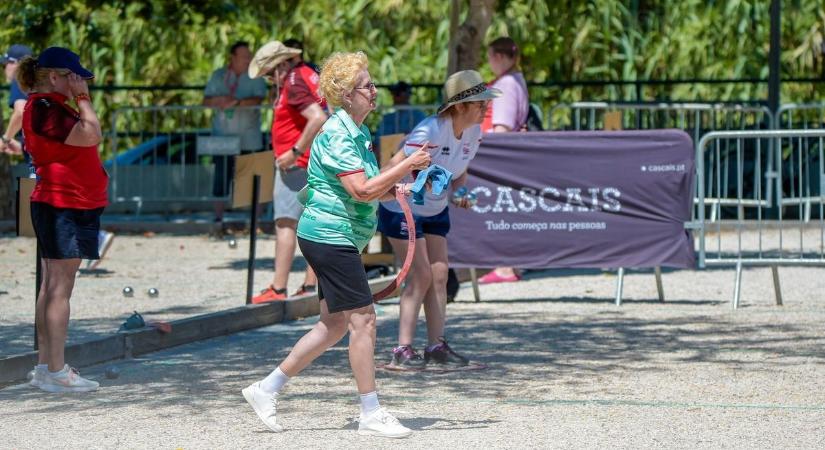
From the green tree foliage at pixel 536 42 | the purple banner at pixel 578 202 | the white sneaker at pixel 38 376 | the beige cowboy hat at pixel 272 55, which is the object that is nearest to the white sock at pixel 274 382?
the white sneaker at pixel 38 376

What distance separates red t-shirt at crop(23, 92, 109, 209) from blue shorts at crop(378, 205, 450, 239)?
164 centimetres

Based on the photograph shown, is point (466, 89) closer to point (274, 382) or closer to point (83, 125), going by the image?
point (83, 125)

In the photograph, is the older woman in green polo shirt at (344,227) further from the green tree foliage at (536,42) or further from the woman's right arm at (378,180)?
the green tree foliage at (536,42)

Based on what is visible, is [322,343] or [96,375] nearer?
[322,343]

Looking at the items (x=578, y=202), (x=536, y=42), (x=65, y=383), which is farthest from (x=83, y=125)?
(x=536, y=42)

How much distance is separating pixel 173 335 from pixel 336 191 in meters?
3.31

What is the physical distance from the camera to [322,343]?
7156 millimetres

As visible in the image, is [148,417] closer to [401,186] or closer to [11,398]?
[11,398]

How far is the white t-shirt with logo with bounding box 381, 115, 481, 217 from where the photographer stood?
8.80 meters

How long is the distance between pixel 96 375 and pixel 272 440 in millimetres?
2271

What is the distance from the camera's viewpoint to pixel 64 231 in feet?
27.0

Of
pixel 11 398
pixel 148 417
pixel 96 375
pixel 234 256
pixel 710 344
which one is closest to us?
pixel 148 417

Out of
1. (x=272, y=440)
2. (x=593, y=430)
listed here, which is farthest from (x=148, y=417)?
(x=593, y=430)

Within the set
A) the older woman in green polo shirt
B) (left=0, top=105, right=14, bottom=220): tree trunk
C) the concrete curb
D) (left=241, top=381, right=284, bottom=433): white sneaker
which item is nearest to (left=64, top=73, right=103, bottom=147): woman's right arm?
the concrete curb
